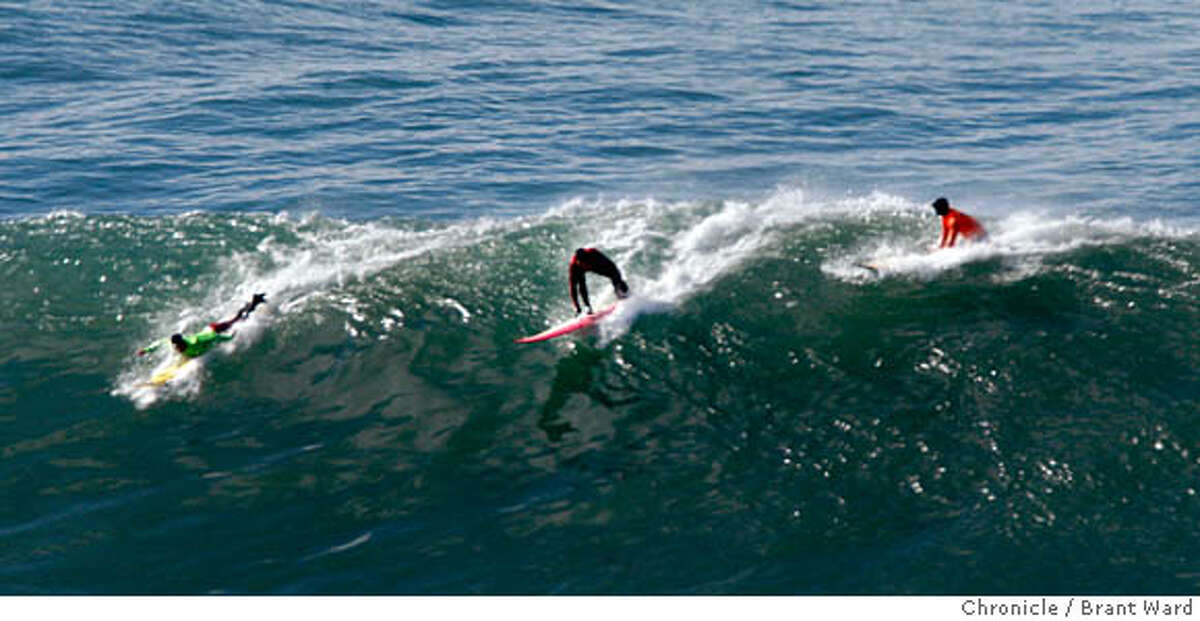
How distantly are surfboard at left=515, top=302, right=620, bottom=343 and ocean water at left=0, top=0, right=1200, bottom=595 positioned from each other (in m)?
0.27

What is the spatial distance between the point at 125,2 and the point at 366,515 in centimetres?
4054

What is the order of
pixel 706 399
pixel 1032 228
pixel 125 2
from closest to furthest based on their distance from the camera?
pixel 706 399
pixel 1032 228
pixel 125 2

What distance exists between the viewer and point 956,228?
19.8m

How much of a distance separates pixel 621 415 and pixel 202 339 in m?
7.50

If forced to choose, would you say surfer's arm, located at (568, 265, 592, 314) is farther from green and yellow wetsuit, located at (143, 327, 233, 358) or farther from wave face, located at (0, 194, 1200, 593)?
green and yellow wetsuit, located at (143, 327, 233, 358)

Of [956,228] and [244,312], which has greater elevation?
[956,228]

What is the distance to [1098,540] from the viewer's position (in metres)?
12.8

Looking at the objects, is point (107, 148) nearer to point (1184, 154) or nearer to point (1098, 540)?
point (1098, 540)

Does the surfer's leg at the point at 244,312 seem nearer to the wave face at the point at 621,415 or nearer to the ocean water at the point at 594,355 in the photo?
the wave face at the point at 621,415

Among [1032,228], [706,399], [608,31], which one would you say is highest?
[608,31]


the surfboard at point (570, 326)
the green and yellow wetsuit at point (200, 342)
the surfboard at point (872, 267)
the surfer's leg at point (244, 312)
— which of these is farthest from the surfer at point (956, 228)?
the green and yellow wetsuit at point (200, 342)

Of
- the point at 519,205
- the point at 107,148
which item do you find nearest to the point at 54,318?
the point at 519,205

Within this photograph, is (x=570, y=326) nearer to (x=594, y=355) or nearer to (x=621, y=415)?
(x=594, y=355)

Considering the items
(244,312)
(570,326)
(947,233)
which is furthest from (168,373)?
(947,233)
